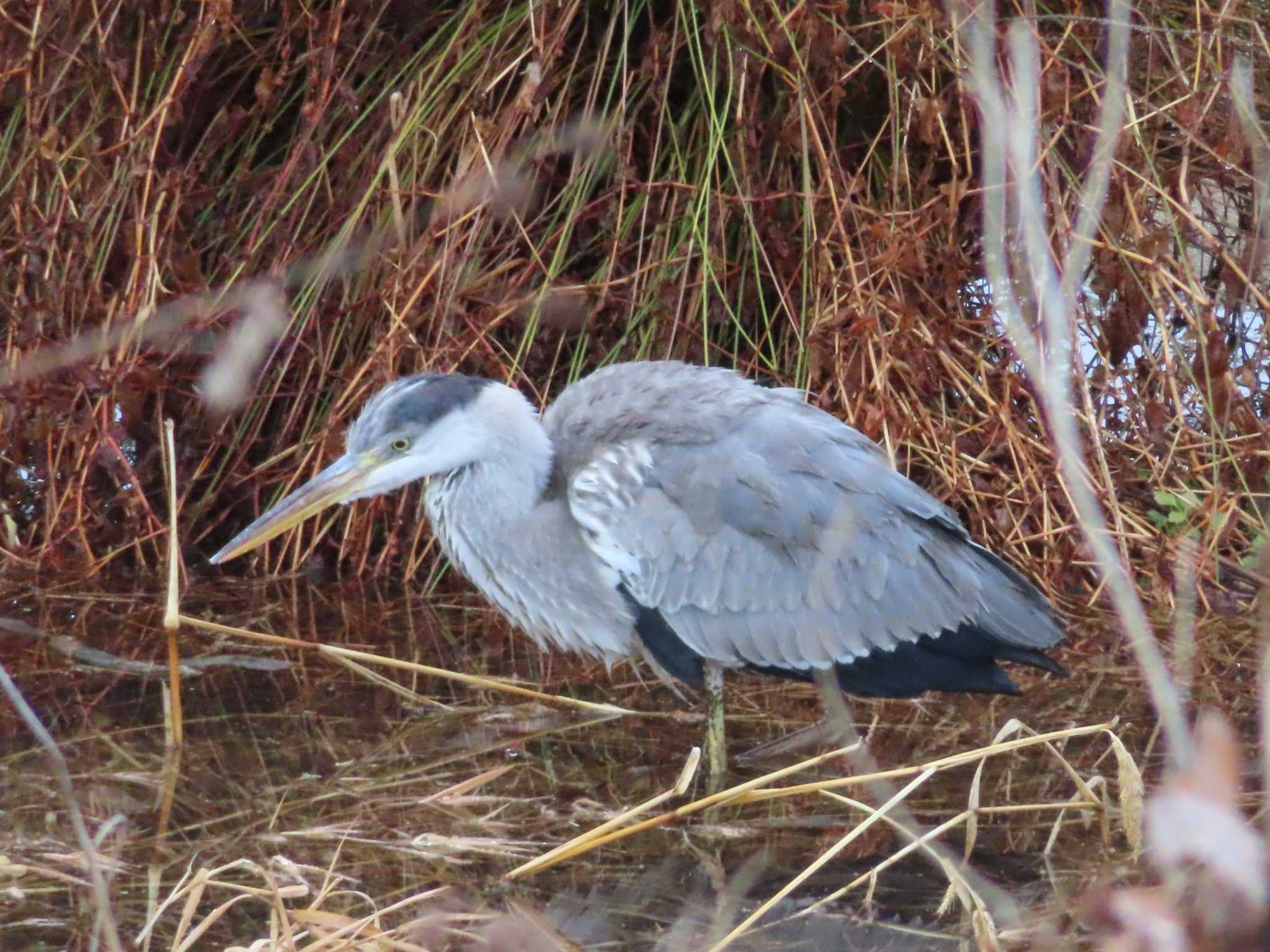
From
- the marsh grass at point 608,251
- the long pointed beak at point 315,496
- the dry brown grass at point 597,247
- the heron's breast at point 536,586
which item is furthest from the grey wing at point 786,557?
the dry brown grass at point 597,247

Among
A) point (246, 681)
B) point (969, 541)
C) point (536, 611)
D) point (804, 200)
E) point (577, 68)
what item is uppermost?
point (577, 68)

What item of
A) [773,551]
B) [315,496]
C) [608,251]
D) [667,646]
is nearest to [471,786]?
[667,646]

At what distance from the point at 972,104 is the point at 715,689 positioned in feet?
6.25

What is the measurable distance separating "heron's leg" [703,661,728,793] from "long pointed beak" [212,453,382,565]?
0.98 meters

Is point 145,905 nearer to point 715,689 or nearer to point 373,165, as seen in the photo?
point 715,689

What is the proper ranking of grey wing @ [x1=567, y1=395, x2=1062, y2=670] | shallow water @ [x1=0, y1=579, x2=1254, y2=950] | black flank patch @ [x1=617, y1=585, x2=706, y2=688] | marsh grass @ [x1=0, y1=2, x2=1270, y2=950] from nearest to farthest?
shallow water @ [x1=0, y1=579, x2=1254, y2=950] → grey wing @ [x1=567, y1=395, x2=1062, y2=670] → black flank patch @ [x1=617, y1=585, x2=706, y2=688] → marsh grass @ [x1=0, y1=2, x2=1270, y2=950]

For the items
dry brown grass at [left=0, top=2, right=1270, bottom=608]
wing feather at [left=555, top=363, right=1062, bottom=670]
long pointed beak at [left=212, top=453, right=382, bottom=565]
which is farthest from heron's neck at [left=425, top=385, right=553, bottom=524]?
dry brown grass at [left=0, top=2, right=1270, bottom=608]

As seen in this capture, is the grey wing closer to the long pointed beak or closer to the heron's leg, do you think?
the heron's leg

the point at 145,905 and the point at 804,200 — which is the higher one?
the point at 804,200

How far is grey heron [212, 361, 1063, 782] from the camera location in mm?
3889

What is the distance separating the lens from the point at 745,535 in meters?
3.93

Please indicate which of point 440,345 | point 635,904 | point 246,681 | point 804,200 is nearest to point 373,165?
point 440,345

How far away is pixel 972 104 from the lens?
4.66 m

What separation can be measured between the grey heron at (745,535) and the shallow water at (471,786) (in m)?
0.28
